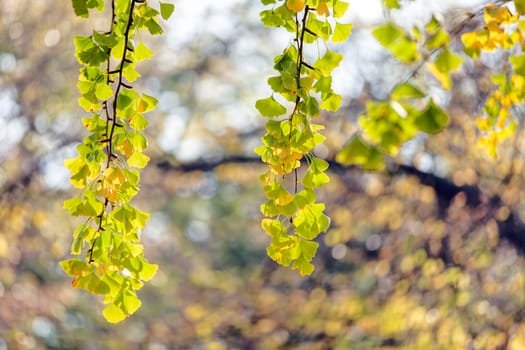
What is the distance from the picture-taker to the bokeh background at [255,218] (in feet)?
11.2

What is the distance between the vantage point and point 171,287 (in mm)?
5895

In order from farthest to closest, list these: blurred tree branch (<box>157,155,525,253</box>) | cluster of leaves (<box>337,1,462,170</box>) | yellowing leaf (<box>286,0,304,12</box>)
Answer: blurred tree branch (<box>157,155,525,253</box>), yellowing leaf (<box>286,0,304,12</box>), cluster of leaves (<box>337,1,462,170</box>)

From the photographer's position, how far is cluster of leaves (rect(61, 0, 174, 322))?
895 millimetres

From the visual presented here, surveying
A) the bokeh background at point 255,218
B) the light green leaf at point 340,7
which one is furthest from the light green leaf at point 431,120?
the bokeh background at point 255,218

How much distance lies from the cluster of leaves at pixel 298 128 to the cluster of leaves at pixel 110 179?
0.17 metres

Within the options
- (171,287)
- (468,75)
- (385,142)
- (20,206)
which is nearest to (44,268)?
(171,287)

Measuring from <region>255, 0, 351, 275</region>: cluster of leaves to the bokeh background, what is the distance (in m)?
1.56

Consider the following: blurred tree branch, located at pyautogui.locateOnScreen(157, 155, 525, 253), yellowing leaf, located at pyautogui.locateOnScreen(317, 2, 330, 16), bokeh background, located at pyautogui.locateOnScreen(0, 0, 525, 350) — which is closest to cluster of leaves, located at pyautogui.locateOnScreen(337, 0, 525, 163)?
yellowing leaf, located at pyautogui.locateOnScreen(317, 2, 330, 16)

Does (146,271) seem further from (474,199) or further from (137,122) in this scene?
(474,199)

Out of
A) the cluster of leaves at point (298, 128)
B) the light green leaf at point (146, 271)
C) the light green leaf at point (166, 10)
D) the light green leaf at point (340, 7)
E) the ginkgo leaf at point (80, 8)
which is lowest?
the light green leaf at point (146, 271)

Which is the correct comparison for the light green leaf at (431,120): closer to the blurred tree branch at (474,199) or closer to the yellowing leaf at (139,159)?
the yellowing leaf at (139,159)

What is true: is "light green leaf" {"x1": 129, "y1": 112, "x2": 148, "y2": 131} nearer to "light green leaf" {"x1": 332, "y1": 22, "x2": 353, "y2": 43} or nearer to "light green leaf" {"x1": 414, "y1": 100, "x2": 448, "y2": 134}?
"light green leaf" {"x1": 332, "y1": 22, "x2": 353, "y2": 43}

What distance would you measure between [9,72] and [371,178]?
2.38m

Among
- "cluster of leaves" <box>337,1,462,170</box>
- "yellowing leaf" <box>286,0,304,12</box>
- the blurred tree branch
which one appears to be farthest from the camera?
the blurred tree branch
